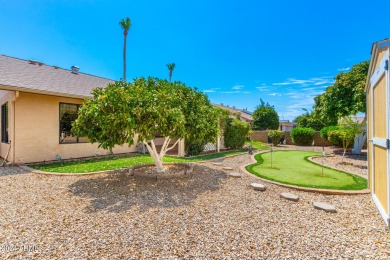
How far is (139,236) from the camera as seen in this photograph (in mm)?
3078

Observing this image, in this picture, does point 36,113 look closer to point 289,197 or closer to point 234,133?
point 289,197

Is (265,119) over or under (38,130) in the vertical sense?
over

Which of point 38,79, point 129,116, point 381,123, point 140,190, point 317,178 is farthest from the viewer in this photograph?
point 38,79

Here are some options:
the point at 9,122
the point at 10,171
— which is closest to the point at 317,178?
the point at 10,171

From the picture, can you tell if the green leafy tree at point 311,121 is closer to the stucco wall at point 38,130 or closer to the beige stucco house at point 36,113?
the beige stucco house at point 36,113

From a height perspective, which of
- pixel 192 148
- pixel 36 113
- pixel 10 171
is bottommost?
pixel 10 171

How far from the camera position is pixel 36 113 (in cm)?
913

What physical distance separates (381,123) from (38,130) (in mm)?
12294

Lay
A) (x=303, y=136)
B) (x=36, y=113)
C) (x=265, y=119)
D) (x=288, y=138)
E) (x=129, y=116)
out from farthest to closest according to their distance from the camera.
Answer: (x=265, y=119) → (x=288, y=138) → (x=303, y=136) → (x=36, y=113) → (x=129, y=116)

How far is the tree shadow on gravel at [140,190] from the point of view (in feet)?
14.5

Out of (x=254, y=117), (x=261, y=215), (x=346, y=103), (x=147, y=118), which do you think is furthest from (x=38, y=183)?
(x=254, y=117)

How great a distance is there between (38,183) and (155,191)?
12.2 ft

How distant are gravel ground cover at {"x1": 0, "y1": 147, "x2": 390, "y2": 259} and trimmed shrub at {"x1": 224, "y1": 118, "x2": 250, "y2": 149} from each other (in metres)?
8.75

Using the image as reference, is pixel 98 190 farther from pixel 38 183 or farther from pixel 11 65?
pixel 11 65
